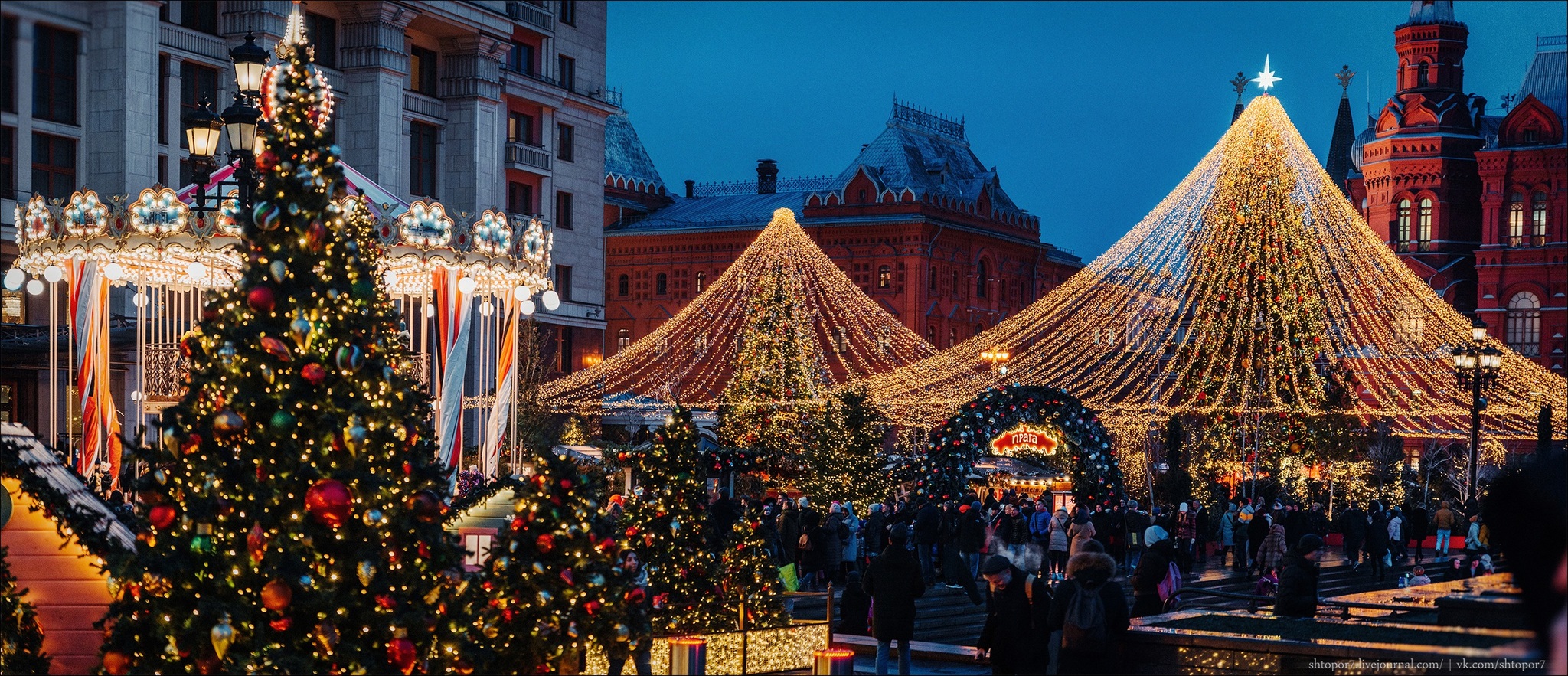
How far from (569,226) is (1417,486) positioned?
78.3ft

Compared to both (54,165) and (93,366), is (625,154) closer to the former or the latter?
(54,165)

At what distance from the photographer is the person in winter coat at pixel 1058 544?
22.9 metres

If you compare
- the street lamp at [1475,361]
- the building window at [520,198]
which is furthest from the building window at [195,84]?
the street lamp at [1475,361]

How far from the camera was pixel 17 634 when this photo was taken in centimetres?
973

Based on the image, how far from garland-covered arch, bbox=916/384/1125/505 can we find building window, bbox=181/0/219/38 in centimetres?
1726

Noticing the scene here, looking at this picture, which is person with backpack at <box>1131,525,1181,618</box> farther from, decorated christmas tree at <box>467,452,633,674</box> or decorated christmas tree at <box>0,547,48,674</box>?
decorated christmas tree at <box>0,547,48,674</box>

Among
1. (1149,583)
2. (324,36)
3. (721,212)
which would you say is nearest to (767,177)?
(721,212)

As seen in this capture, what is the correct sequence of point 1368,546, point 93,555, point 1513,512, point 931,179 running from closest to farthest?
point 1513,512 < point 93,555 < point 1368,546 < point 931,179

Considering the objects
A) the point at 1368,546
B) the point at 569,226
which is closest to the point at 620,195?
the point at 569,226

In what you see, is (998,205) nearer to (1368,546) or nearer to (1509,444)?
(1509,444)

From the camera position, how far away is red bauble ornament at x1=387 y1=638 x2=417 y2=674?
8.78m

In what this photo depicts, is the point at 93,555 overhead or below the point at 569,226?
below

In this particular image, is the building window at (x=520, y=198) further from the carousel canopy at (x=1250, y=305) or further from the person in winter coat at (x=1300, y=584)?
the person in winter coat at (x=1300, y=584)

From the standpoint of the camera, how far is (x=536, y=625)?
1009 centimetres
